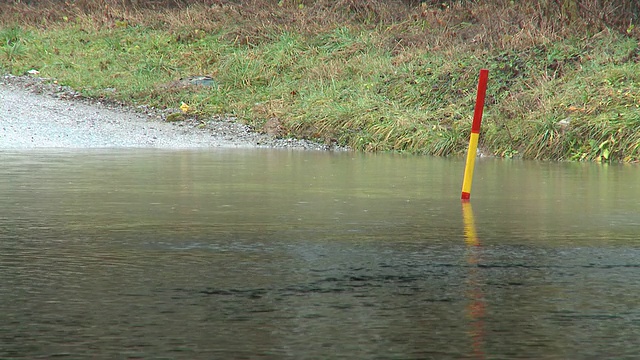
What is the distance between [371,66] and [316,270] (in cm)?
1890

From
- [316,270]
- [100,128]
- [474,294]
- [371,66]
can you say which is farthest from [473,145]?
[371,66]

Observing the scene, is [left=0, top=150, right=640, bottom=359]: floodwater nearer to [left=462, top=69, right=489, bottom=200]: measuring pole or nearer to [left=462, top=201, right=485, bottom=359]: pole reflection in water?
[left=462, top=201, right=485, bottom=359]: pole reflection in water

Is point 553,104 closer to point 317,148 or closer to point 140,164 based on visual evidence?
point 317,148

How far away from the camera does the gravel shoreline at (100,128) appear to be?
71.5 feet

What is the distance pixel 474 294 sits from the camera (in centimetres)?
609

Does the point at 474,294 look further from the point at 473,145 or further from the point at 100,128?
the point at 100,128

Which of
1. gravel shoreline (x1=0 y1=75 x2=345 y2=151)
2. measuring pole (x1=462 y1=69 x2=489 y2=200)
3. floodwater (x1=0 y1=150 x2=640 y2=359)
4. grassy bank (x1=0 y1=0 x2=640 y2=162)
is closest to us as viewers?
floodwater (x1=0 y1=150 x2=640 y2=359)

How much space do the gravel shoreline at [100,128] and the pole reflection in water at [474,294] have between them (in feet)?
42.7

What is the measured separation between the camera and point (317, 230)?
29.6 feet

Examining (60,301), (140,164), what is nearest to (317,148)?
(140,164)

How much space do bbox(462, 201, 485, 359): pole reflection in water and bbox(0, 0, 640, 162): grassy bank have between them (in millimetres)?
10376

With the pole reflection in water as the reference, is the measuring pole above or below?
above

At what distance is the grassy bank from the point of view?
66.0 ft

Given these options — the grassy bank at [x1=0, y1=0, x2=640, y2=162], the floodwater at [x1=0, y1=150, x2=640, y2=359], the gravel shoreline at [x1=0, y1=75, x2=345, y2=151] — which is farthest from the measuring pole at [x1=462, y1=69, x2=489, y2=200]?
the gravel shoreline at [x1=0, y1=75, x2=345, y2=151]
